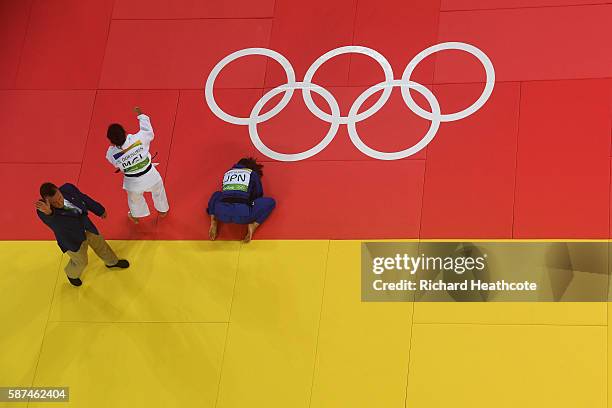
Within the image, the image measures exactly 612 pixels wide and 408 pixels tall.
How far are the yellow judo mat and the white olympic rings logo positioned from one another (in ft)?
4.12

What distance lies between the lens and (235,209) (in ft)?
31.8

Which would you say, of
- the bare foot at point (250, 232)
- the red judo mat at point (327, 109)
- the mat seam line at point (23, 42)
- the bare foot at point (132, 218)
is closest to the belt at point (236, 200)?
the bare foot at point (250, 232)

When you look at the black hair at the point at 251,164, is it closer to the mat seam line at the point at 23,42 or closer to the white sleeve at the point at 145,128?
the white sleeve at the point at 145,128

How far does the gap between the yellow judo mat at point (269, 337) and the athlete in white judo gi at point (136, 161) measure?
62 centimetres

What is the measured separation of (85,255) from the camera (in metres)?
9.55

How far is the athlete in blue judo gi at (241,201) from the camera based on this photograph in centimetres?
968

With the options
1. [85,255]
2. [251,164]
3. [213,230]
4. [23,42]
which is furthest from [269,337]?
[23,42]

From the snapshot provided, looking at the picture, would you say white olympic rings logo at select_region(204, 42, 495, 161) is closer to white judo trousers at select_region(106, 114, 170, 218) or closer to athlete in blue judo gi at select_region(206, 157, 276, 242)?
athlete in blue judo gi at select_region(206, 157, 276, 242)

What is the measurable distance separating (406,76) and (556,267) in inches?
114

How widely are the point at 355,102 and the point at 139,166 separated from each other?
263 centimetres

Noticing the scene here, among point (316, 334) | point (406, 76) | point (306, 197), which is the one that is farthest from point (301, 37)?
point (316, 334)

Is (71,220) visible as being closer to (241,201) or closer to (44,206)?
(44,206)

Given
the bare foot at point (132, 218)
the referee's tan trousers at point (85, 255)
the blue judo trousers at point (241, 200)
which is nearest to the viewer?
the referee's tan trousers at point (85, 255)

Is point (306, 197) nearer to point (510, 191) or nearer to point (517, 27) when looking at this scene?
point (510, 191)
